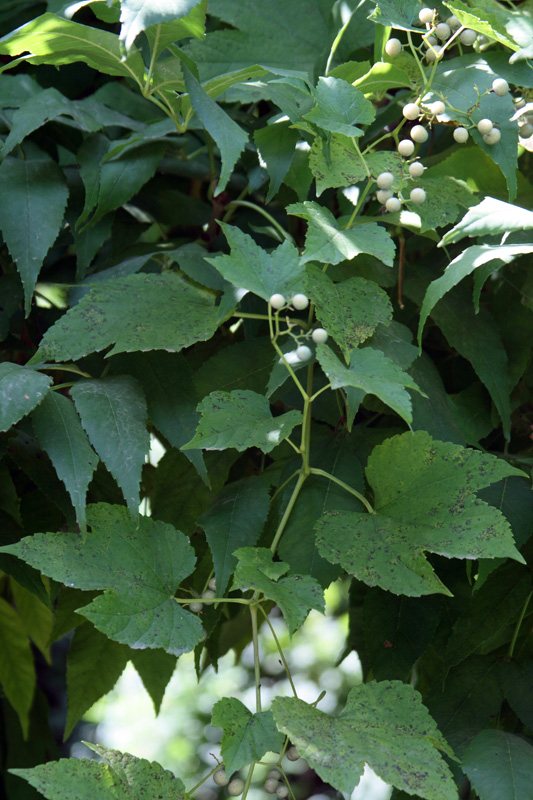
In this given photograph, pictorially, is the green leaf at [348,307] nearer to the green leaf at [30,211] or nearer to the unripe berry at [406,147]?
the unripe berry at [406,147]

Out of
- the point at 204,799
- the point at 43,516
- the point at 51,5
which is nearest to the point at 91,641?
the point at 43,516

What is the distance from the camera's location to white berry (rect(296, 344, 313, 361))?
0.52 meters

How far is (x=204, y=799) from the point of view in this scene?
7.48ft

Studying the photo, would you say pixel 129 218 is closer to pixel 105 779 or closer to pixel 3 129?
pixel 3 129

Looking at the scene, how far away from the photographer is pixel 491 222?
0.48 meters

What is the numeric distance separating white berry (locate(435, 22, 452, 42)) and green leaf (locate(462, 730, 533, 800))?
523 mm

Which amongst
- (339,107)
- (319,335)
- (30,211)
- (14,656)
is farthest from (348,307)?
(14,656)

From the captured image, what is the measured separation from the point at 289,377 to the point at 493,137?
237mm

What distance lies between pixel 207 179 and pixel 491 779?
597 millimetres

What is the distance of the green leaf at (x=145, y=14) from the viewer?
467mm

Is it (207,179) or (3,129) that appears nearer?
(3,129)

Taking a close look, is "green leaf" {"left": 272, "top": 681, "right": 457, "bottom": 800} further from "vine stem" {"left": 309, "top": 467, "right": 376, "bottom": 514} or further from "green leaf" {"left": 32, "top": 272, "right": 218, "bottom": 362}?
"green leaf" {"left": 32, "top": 272, "right": 218, "bottom": 362}

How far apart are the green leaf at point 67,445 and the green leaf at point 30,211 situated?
0.10m

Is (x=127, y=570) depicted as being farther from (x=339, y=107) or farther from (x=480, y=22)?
(x=480, y=22)
